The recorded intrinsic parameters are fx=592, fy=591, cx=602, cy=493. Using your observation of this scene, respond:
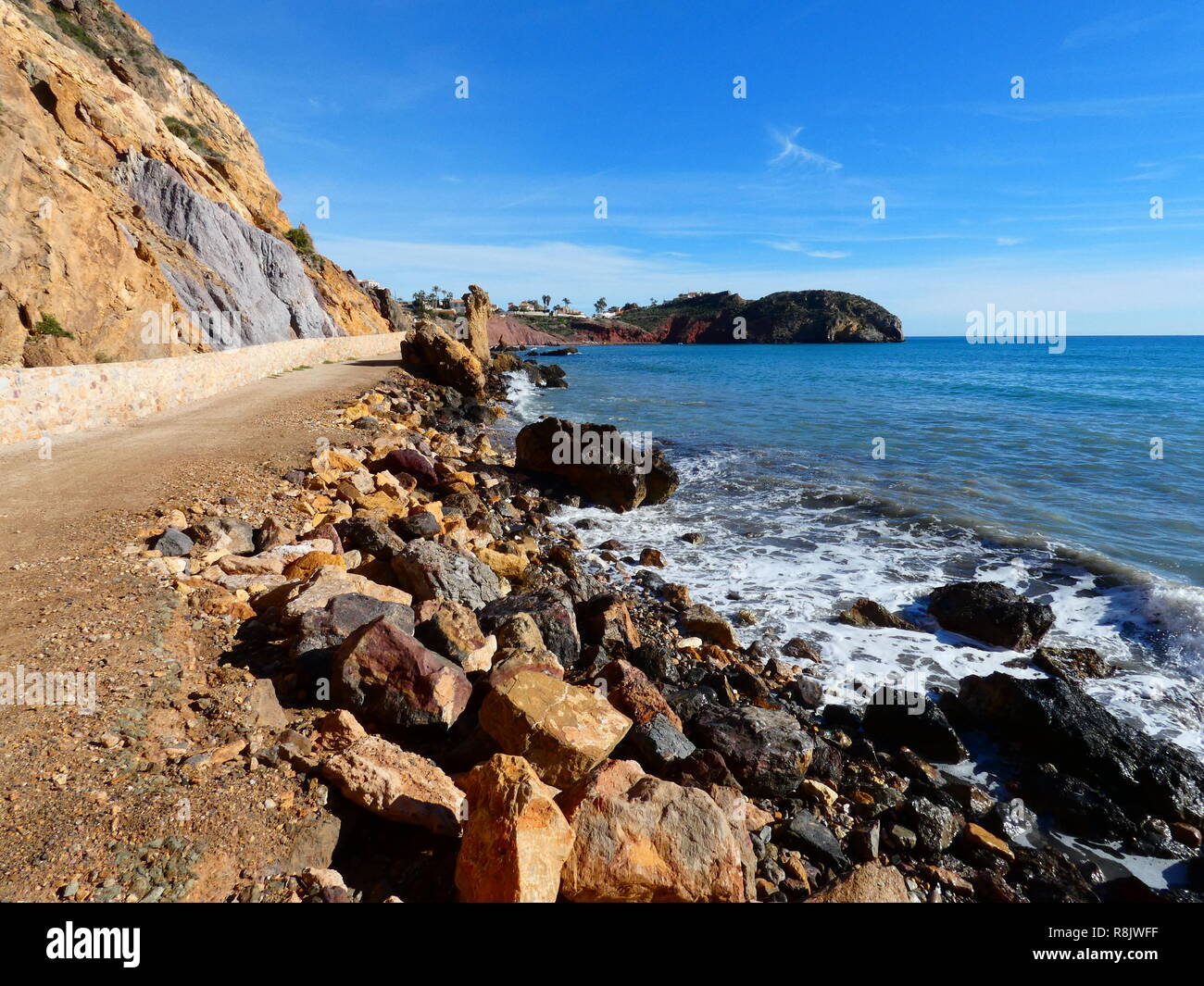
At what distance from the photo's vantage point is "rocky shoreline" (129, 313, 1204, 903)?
11.3 ft

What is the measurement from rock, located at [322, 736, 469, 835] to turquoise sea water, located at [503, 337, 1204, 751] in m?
5.45

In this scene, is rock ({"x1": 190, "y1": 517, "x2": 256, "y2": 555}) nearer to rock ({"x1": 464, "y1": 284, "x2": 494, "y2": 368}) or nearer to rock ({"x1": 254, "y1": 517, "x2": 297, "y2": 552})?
rock ({"x1": 254, "y1": 517, "x2": 297, "y2": 552})

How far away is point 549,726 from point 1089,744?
18.5ft

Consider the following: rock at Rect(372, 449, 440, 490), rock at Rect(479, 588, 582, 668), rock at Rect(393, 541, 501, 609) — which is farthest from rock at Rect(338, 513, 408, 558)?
rock at Rect(372, 449, 440, 490)

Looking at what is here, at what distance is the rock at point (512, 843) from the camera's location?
303cm

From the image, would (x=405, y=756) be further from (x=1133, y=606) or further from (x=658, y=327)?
(x=658, y=327)

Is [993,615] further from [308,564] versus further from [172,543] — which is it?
[172,543]

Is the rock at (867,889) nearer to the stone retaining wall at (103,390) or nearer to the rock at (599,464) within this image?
the rock at (599,464)

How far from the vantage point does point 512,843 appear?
307cm

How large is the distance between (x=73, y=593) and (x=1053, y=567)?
1415 cm

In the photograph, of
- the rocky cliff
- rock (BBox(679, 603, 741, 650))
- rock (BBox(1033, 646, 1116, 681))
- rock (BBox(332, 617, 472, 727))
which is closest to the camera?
rock (BBox(332, 617, 472, 727))

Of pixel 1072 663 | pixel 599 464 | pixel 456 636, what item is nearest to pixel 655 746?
pixel 456 636

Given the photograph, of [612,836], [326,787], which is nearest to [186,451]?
[326,787]
